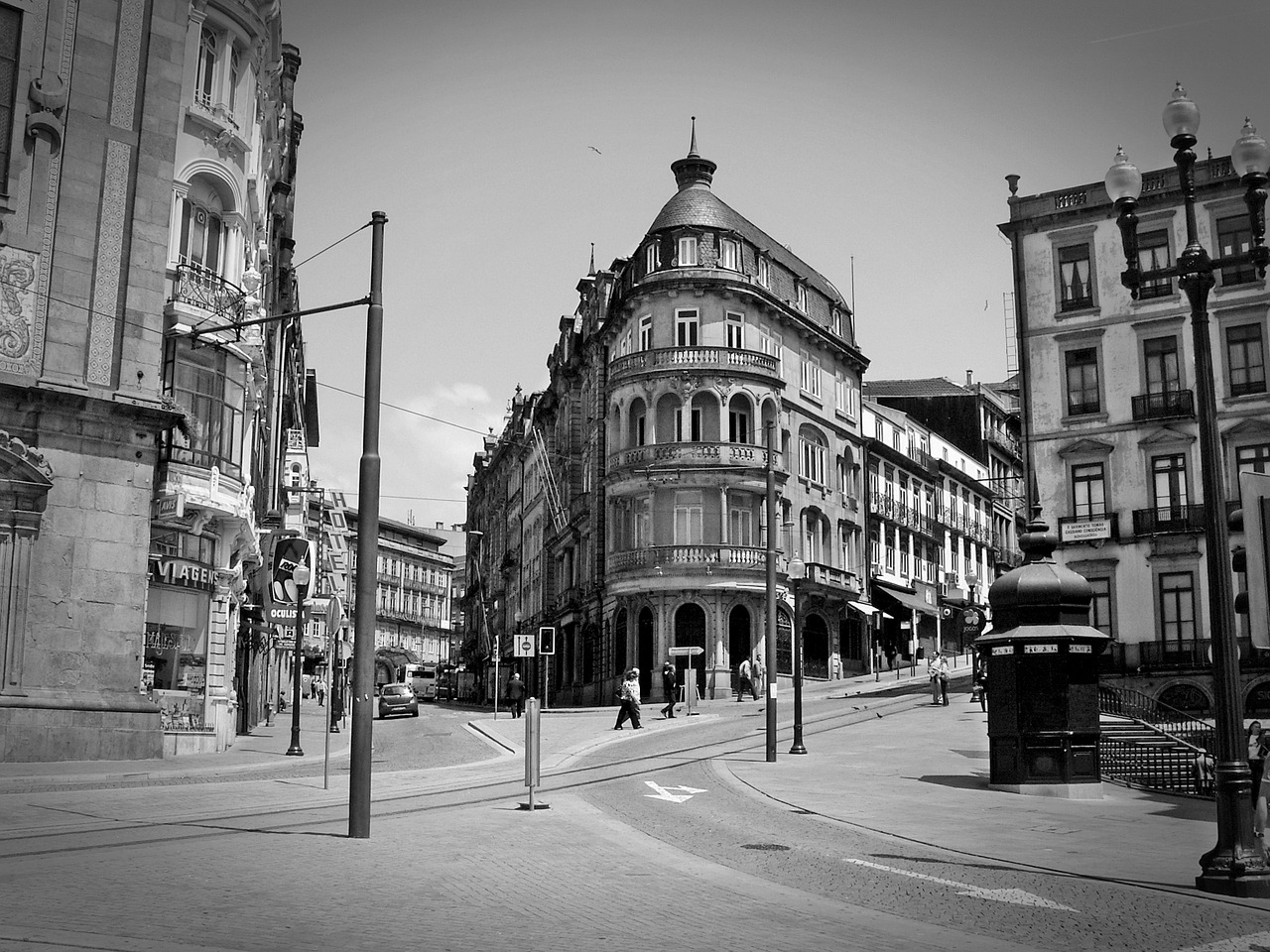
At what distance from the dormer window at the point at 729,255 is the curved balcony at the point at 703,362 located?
152 inches

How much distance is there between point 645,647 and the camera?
53.7m

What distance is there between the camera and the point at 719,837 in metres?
15.3

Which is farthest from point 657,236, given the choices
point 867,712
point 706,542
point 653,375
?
point 867,712

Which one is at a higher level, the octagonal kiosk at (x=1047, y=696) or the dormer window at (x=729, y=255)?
the dormer window at (x=729, y=255)

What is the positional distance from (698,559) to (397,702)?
505 inches

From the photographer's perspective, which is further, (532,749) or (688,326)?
(688,326)

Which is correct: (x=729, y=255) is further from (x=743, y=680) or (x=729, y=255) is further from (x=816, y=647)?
(x=743, y=680)

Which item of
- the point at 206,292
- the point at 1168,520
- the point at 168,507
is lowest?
the point at 168,507

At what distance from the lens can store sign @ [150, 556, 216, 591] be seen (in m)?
28.3

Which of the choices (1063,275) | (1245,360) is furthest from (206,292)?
(1245,360)

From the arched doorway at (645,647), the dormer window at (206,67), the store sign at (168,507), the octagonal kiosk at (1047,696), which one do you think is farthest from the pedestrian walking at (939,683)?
the dormer window at (206,67)

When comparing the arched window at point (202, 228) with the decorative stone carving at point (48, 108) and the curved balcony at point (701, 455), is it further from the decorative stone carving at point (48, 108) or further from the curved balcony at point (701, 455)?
the curved balcony at point (701, 455)

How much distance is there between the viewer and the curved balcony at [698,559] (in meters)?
52.2

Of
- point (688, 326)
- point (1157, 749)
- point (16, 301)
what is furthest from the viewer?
point (688, 326)
